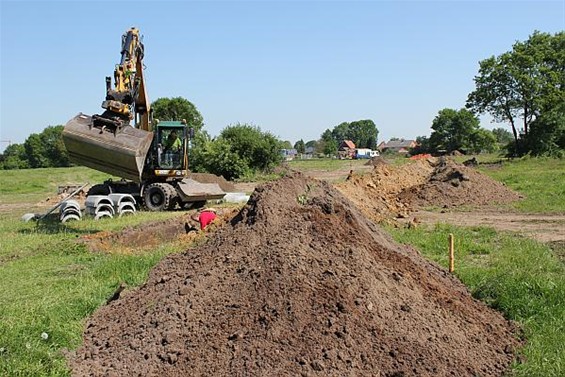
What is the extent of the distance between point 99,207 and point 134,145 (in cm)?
279

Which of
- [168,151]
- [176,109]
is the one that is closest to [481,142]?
[176,109]

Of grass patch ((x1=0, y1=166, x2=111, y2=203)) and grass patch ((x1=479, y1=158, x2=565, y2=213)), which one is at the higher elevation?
grass patch ((x1=0, y1=166, x2=111, y2=203))

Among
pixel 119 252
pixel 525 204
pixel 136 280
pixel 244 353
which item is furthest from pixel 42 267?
pixel 525 204

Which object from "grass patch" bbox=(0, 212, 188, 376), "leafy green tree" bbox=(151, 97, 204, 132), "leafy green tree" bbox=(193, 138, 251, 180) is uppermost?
"leafy green tree" bbox=(151, 97, 204, 132)

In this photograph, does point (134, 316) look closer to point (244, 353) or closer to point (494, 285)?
point (244, 353)

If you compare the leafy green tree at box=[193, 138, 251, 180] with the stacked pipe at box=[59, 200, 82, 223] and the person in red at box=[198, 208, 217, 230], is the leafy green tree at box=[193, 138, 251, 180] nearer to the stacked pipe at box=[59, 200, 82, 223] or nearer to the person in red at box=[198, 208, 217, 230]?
the stacked pipe at box=[59, 200, 82, 223]

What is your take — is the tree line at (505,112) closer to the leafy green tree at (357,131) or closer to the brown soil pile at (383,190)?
the brown soil pile at (383,190)

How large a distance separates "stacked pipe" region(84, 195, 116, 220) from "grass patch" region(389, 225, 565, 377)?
841 centimetres

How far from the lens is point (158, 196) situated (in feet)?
61.4

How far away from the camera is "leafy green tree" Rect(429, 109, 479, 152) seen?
85.0 m

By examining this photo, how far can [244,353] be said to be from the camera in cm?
527

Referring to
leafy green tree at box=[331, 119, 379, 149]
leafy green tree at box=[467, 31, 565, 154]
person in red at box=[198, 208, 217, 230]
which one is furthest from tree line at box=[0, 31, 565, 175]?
leafy green tree at box=[331, 119, 379, 149]

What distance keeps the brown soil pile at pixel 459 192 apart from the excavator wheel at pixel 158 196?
27.3ft

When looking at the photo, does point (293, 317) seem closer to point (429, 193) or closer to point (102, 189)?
point (102, 189)
